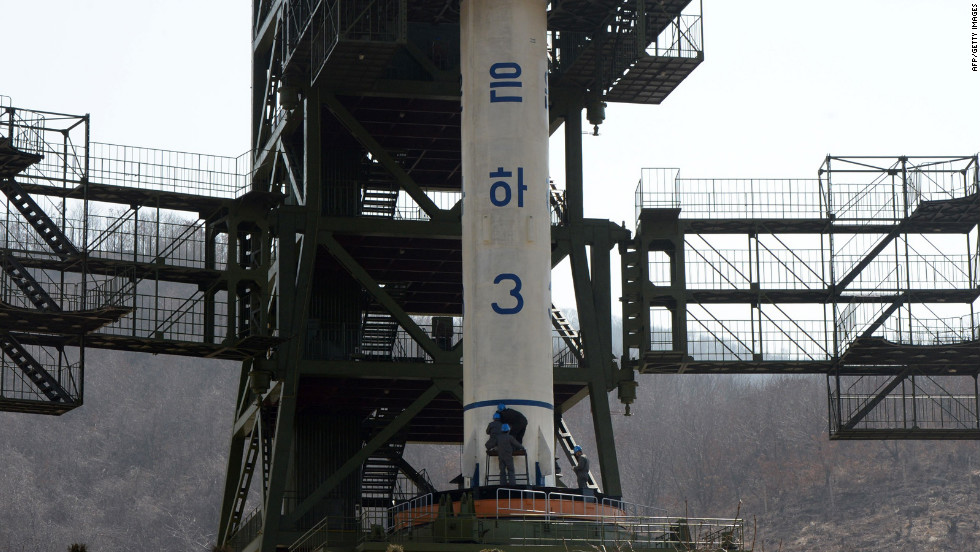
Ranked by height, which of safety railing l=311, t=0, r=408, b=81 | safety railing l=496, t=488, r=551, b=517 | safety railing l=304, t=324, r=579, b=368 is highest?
safety railing l=311, t=0, r=408, b=81

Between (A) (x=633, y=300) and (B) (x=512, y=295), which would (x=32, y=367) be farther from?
(A) (x=633, y=300)

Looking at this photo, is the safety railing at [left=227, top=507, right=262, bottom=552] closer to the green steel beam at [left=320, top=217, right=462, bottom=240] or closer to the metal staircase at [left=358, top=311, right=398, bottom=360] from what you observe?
the metal staircase at [left=358, top=311, right=398, bottom=360]

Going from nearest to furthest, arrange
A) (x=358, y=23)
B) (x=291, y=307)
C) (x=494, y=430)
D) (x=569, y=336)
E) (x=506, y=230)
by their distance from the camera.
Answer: (x=494, y=430), (x=506, y=230), (x=358, y=23), (x=291, y=307), (x=569, y=336)

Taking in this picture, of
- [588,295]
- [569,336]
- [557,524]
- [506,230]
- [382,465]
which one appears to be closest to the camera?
[557,524]

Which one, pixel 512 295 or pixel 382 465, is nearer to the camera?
pixel 512 295

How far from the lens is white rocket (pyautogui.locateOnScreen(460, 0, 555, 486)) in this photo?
41.1 m

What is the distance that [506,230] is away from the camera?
42.4 m

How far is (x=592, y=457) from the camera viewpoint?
148m

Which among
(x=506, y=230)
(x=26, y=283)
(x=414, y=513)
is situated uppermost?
(x=506, y=230)

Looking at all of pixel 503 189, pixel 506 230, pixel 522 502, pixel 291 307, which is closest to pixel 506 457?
pixel 522 502

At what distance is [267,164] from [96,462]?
94800 millimetres

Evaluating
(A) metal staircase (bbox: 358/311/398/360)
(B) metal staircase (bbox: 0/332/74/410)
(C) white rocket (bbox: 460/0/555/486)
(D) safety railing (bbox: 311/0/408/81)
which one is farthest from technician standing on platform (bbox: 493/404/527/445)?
(A) metal staircase (bbox: 358/311/398/360)

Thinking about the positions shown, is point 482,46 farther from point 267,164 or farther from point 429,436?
point 429,436

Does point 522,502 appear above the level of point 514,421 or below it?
below
